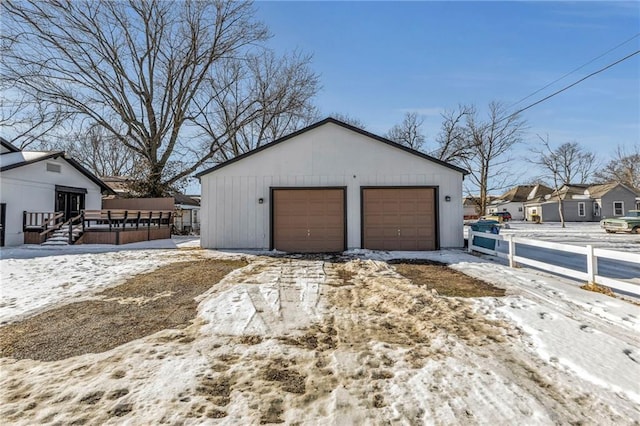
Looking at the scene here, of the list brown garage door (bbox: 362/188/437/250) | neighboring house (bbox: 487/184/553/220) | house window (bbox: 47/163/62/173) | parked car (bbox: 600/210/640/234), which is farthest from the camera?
neighboring house (bbox: 487/184/553/220)

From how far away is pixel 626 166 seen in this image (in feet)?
118

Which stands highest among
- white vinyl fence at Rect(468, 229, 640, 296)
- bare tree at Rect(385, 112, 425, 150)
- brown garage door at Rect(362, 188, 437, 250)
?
bare tree at Rect(385, 112, 425, 150)

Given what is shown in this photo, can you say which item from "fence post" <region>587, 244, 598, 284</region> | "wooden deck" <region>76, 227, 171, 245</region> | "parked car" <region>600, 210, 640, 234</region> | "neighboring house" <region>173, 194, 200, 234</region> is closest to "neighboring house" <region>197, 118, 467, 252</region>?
"wooden deck" <region>76, 227, 171, 245</region>

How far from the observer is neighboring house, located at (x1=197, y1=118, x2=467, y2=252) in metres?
10.7

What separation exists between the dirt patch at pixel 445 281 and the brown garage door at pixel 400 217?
274 centimetres

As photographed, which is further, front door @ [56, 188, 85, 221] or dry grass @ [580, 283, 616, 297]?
front door @ [56, 188, 85, 221]

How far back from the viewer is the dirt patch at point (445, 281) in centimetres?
508

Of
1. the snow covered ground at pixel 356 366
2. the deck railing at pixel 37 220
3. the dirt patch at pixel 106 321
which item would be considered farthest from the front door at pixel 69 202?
the dirt patch at pixel 106 321

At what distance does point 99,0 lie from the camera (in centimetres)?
1694

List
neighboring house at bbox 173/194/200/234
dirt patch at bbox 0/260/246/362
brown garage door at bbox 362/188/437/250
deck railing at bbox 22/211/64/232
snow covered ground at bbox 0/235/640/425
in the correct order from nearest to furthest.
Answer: snow covered ground at bbox 0/235/640/425
dirt patch at bbox 0/260/246/362
brown garage door at bbox 362/188/437/250
deck railing at bbox 22/211/64/232
neighboring house at bbox 173/194/200/234

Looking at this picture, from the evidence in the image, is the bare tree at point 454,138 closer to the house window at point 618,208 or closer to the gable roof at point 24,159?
the house window at point 618,208

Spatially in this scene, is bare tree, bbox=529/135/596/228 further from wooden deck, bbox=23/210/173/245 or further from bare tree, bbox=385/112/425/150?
wooden deck, bbox=23/210/173/245

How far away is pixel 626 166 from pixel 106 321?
2031 inches

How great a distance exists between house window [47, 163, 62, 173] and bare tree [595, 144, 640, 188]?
51.7m
